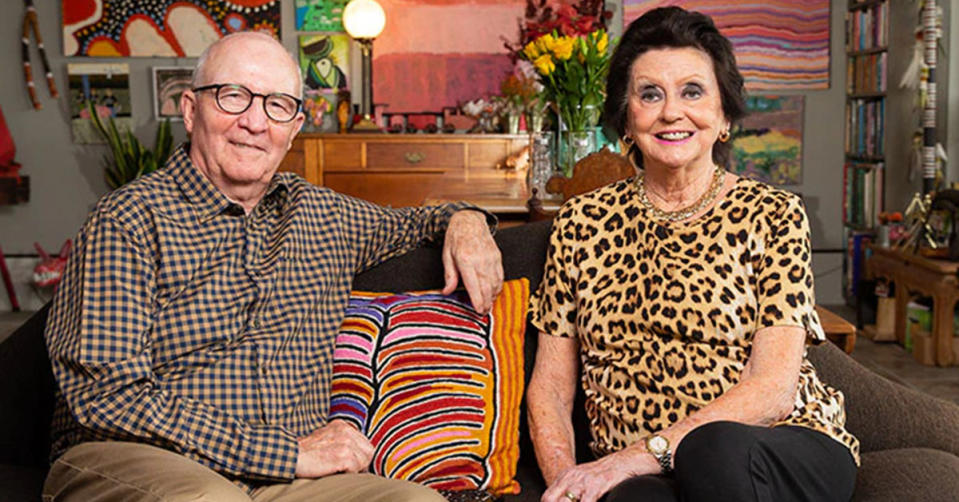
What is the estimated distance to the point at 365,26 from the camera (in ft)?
20.1

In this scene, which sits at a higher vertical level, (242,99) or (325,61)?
(325,61)

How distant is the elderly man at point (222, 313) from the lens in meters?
1.71

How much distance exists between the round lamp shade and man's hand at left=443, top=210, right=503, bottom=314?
4.24 m

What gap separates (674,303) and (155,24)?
533 centimetres

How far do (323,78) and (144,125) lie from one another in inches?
47.0

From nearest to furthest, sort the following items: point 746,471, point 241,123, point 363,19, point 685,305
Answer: point 746,471
point 685,305
point 241,123
point 363,19

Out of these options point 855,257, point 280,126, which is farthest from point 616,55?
point 855,257

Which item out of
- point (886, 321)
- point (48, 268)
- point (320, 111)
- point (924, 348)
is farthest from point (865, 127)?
point (48, 268)

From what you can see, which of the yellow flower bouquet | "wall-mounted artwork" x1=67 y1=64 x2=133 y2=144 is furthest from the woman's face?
"wall-mounted artwork" x1=67 y1=64 x2=133 y2=144

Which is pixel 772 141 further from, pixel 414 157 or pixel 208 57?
pixel 208 57

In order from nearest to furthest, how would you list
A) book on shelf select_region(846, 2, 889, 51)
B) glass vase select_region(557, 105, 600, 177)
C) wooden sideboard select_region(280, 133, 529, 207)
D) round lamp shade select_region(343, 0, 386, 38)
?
glass vase select_region(557, 105, 600, 177) < book on shelf select_region(846, 2, 889, 51) < wooden sideboard select_region(280, 133, 529, 207) < round lamp shade select_region(343, 0, 386, 38)

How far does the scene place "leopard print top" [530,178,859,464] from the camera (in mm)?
1810

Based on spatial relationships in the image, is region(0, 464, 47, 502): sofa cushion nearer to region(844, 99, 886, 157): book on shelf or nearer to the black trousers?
the black trousers

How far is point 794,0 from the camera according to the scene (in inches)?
249
